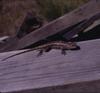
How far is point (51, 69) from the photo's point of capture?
1.90 meters

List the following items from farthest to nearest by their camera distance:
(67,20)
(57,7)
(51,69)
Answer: (57,7) → (67,20) → (51,69)

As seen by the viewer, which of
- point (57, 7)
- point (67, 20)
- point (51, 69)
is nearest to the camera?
point (51, 69)

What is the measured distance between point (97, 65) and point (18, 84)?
382 millimetres

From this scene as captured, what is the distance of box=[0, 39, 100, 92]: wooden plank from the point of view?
1.77 metres

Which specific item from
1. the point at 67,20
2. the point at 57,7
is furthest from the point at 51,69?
the point at 57,7

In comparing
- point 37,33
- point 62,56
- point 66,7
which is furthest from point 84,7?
point 66,7

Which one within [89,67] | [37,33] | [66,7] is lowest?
[66,7]

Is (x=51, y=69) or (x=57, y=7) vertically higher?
(x=51, y=69)

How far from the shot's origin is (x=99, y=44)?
6.87 feet

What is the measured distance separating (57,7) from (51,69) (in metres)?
5.97

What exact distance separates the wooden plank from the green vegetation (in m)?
5.21

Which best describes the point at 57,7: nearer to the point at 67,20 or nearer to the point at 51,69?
the point at 67,20

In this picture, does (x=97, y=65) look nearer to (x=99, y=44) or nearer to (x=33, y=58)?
(x=99, y=44)

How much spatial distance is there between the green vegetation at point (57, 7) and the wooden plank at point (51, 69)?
5210 millimetres
